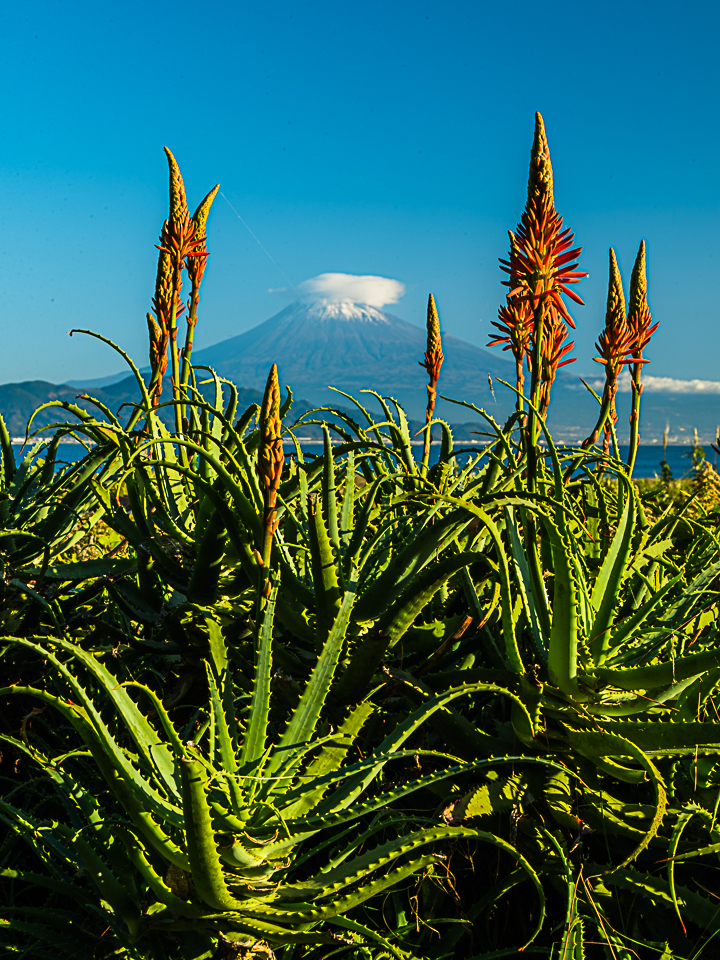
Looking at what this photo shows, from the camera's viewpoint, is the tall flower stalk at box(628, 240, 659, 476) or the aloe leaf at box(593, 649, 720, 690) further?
the tall flower stalk at box(628, 240, 659, 476)

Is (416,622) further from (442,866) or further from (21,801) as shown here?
(21,801)

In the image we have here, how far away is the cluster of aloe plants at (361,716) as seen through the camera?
49.9 inches

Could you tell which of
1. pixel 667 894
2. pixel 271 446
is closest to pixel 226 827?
pixel 271 446

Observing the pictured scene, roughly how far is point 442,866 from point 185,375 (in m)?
1.60

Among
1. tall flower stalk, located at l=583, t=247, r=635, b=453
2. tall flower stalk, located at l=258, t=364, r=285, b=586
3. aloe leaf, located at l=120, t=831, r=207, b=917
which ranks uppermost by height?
tall flower stalk, located at l=583, t=247, r=635, b=453

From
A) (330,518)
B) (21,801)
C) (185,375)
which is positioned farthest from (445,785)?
(185,375)

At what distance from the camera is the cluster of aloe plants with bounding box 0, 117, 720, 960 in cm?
127

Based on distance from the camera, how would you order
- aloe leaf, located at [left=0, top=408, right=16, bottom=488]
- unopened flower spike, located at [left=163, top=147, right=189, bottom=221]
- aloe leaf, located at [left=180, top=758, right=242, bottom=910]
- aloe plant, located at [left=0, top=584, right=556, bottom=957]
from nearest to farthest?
1. aloe leaf, located at [left=180, top=758, right=242, bottom=910]
2. aloe plant, located at [left=0, top=584, right=556, bottom=957]
3. unopened flower spike, located at [left=163, top=147, right=189, bottom=221]
4. aloe leaf, located at [left=0, top=408, right=16, bottom=488]

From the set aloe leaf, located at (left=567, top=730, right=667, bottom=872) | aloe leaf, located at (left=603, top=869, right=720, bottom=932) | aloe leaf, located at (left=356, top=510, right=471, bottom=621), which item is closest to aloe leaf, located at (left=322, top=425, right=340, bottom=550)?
aloe leaf, located at (left=356, top=510, right=471, bottom=621)

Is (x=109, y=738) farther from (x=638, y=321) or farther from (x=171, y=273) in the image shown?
(x=638, y=321)

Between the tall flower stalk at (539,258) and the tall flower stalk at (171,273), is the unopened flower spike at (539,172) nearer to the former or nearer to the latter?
the tall flower stalk at (539,258)

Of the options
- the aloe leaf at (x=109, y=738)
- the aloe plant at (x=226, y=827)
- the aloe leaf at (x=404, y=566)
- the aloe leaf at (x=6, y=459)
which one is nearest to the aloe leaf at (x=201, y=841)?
the aloe plant at (x=226, y=827)

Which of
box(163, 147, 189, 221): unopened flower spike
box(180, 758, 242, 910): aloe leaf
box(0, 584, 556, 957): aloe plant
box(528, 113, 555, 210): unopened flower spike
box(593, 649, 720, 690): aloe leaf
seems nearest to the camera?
box(180, 758, 242, 910): aloe leaf

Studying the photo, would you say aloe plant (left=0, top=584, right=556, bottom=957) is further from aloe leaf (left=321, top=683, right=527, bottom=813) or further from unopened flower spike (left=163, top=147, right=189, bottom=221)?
unopened flower spike (left=163, top=147, right=189, bottom=221)
